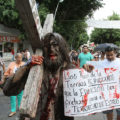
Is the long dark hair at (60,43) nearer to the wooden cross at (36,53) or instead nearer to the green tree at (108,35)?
the wooden cross at (36,53)

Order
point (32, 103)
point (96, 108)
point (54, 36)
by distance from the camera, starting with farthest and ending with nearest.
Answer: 1. point (96, 108)
2. point (54, 36)
3. point (32, 103)

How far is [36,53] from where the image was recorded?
180 centimetres

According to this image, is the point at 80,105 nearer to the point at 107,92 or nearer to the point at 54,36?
the point at 107,92

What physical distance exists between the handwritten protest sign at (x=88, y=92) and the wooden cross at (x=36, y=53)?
1.21 feet

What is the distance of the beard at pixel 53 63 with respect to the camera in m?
1.81

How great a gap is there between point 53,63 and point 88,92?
20.2 inches

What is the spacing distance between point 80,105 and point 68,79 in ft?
0.97

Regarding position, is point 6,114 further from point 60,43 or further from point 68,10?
point 68,10

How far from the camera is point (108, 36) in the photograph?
153ft

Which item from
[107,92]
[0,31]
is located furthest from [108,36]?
[107,92]

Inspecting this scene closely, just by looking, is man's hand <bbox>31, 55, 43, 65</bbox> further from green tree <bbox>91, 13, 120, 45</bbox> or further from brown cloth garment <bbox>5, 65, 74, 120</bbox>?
green tree <bbox>91, 13, 120, 45</bbox>

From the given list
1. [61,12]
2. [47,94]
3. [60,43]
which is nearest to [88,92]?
[47,94]

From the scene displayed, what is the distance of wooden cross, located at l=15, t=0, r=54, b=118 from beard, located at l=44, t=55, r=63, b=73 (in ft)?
0.28

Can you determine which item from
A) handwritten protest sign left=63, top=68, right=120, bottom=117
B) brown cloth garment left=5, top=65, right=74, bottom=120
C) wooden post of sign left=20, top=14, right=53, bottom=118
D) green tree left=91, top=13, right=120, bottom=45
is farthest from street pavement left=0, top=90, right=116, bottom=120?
green tree left=91, top=13, right=120, bottom=45
